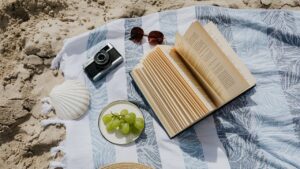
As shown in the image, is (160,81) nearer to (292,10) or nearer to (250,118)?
(250,118)

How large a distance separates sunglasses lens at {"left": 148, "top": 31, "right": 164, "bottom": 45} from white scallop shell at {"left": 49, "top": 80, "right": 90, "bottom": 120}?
0.43m

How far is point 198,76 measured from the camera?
185 cm

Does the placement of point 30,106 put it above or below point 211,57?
below

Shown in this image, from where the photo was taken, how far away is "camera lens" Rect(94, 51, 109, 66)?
6.82ft

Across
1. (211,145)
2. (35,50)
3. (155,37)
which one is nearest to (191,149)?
(211,145)

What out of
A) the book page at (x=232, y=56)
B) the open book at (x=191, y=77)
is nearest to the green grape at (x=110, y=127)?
the open book at (x=191, y=77)

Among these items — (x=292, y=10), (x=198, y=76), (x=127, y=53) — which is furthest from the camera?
(x=292, y=10)

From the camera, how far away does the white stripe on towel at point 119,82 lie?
6.40 feet

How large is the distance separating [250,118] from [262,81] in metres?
0.22

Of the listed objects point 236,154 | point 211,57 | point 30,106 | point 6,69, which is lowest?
point 236,154

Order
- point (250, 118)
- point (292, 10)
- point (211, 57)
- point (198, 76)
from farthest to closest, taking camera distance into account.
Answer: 1. point (292, 10)
2. point (250, 118)
3. point (198, 76)
4. point (211, 57)

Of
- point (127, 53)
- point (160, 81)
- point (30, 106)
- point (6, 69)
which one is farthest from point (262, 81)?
point (6, 69)

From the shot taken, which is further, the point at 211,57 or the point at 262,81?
the point at 262,81

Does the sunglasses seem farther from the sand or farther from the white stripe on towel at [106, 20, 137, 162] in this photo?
the sand
